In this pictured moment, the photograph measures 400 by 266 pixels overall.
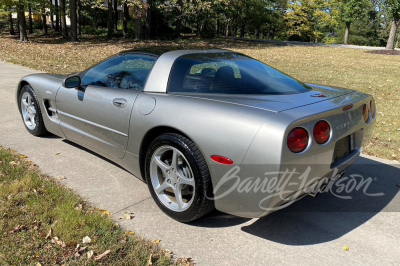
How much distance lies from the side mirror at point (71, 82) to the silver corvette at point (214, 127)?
0.07ft

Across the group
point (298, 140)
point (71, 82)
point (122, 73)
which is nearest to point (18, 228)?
point (71, 82)

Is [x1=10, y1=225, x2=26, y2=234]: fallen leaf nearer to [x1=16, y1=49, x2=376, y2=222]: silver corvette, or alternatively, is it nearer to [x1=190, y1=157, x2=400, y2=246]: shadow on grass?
[x1=16, y1=49, x2=376, y2=222]: silver corvette

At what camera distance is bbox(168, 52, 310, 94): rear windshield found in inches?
118

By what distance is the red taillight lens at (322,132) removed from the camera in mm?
2451

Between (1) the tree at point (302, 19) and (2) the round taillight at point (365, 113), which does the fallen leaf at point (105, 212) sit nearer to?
(2) the round taillight at point (365, 113)

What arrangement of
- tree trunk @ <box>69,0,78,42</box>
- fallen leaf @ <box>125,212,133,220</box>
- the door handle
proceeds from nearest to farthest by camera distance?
fallen leaf @ <box>125,212,133,220</box> < the door handle < tree trunk @ <box>69,0,78,42</box>

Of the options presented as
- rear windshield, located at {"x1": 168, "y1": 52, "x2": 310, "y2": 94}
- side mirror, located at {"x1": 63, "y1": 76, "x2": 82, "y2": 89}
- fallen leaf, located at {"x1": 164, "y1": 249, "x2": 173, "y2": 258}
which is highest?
rear windshield, located at {"x1": 168, "y1": 52, "x2": 310, "y2": 94}

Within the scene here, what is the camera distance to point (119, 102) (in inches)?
128

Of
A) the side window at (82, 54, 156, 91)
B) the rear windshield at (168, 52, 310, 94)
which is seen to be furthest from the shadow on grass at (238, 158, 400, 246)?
the side window at (82, 54, 156, 91)

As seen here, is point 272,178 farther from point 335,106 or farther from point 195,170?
point 335,106

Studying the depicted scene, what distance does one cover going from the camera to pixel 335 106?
2.70 metres

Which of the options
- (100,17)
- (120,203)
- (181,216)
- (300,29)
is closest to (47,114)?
(120,203)

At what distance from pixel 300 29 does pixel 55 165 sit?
142 feet

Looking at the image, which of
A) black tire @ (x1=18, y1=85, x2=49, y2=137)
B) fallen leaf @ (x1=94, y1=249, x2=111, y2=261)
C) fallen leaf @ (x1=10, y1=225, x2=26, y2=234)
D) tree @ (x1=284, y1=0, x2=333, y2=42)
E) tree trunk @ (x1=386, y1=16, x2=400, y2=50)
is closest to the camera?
fallen leaf @ (x1=94, y1=249, x2=111, y2=261)
